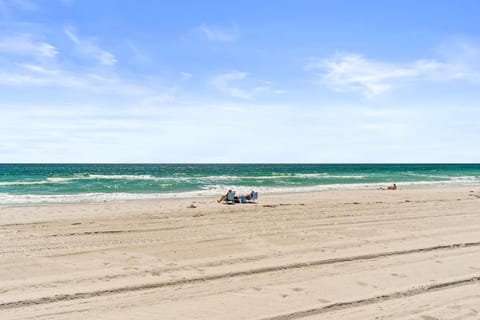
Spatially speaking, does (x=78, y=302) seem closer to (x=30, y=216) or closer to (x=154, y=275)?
(x=154, y=275)

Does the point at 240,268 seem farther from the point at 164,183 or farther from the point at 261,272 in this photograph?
the point at 164,183

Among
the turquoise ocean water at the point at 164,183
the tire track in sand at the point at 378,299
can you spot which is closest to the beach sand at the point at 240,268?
the tire track in sand at the point at 378,299

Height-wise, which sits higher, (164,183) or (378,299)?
(164,183)

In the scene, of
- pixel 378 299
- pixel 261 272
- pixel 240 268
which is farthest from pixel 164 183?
pixel 378 299

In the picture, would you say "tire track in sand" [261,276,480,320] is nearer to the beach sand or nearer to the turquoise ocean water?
the beach sand

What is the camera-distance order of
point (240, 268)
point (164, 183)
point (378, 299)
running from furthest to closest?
point (164, 183), point (240, 268), point (378, 299)

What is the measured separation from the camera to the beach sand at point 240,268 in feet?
16.7

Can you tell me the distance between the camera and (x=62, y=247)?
27.9 feet

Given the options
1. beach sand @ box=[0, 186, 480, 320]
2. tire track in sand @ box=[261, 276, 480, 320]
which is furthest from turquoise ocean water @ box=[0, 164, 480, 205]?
tire track in sand @ box=[261, 276, 480, 320]

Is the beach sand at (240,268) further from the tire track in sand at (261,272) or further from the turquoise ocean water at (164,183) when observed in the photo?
the turquoise ocean water at (164,183)

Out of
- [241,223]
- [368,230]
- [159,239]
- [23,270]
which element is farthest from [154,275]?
[368,230]

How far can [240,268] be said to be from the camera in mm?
6867

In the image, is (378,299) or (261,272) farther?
(261,272)

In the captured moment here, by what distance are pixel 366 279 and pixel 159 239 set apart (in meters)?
4.85
